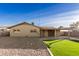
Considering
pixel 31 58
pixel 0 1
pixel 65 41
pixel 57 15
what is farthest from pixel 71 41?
pixel 0 1

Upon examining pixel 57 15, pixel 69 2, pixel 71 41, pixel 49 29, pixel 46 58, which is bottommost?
pixel 46 58

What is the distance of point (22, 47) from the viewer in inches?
191

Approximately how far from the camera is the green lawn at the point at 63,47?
15.5 ft

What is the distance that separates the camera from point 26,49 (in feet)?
15.8

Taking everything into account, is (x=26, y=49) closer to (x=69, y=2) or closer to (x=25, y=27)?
(x=25, y=27)

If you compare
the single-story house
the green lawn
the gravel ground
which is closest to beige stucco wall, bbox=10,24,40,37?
the single-story house

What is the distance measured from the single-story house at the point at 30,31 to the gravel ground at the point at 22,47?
0.43ft

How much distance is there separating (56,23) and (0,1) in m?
1.52

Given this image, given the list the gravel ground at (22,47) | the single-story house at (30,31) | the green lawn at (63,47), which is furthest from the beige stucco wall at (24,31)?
the green lawn at (63,47)

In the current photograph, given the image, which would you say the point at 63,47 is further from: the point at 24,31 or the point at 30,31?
the point at 24,31

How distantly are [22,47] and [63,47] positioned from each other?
3.49ft

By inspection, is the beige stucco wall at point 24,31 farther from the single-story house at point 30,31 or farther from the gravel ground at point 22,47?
the gravel ground at point 22,47

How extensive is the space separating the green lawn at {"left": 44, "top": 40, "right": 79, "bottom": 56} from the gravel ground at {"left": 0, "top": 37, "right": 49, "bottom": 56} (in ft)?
0.59

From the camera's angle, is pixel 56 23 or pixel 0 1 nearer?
pixel 0 1
